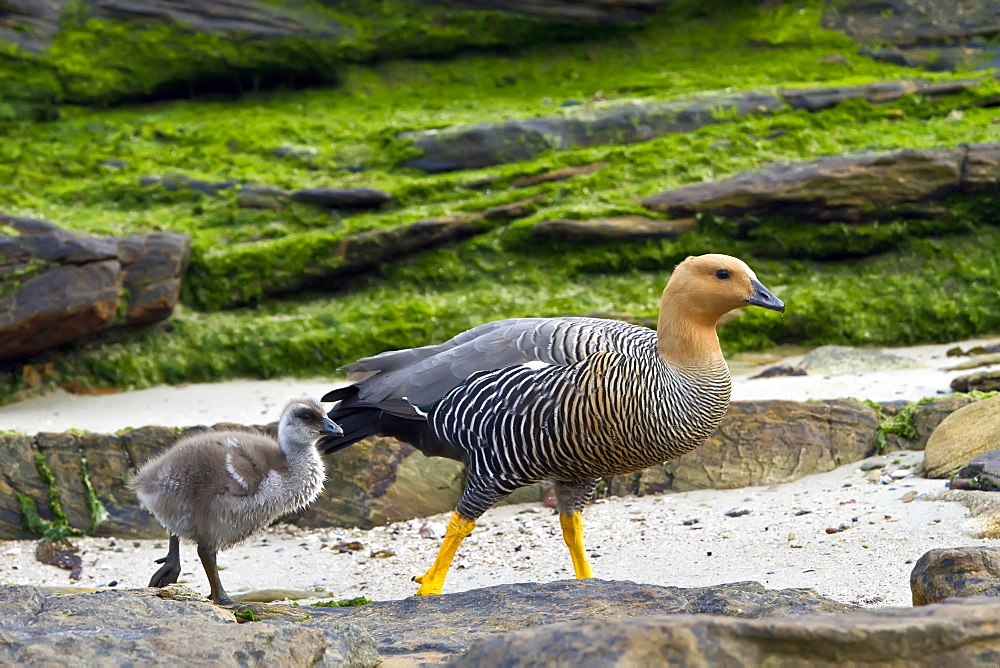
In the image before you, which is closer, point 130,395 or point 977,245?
point 130,395

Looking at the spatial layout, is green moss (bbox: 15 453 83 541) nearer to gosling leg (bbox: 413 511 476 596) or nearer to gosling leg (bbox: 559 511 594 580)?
gosling leg (bbox: 413 511 476 596)

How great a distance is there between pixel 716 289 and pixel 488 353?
1.32m

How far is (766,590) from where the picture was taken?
3.88 metres

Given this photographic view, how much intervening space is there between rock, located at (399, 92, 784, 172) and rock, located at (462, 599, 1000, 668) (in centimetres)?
1108

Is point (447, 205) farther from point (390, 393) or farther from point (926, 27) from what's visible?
point (926, 27)

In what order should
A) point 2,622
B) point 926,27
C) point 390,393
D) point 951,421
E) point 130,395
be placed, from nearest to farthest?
point 2,622 < point 390,393 < point 951,421 < point 130,395 < point 926,27

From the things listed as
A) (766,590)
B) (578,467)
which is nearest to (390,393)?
(578,467)

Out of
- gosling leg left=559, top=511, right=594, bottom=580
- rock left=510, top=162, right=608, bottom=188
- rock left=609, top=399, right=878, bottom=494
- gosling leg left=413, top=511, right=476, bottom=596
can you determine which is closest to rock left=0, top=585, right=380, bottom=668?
gosling leg left=413, top=511, right=476, bottom=596

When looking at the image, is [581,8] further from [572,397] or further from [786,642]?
[786,642]

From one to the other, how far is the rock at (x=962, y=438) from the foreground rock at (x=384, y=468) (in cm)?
63

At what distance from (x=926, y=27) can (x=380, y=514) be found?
39.6 feet

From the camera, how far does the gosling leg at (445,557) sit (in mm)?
5910

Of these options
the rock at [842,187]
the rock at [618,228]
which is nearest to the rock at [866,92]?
the rock at [842,187]

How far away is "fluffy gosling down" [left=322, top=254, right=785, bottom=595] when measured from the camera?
5.60 meters
